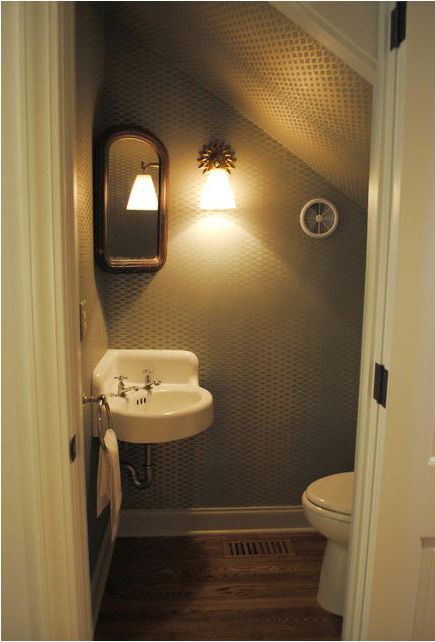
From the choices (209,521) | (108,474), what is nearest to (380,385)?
(108,474)

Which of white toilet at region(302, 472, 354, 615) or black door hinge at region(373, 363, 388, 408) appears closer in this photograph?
black door hinge at region(373, 363, 388, 408)

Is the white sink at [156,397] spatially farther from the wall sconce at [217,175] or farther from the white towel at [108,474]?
the wall sconce at [217,175]

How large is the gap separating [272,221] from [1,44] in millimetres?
1726

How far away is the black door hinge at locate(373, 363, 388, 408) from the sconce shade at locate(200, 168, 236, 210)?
1.40m

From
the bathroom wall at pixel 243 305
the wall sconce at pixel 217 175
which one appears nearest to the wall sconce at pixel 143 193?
Answer: the bathroom wall at pixel 243 305

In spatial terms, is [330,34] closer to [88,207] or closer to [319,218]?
[88,207]

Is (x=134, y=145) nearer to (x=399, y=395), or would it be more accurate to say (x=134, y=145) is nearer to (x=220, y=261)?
(x=220, y=261)

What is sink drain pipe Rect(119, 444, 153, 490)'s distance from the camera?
2547 millimetres

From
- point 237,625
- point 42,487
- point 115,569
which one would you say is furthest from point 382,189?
point 115,569

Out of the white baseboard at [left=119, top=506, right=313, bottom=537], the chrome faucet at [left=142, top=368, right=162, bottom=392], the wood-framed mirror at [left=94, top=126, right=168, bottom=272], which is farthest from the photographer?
the white baseboard at [left=119, top=506, right=313, bottom=537]

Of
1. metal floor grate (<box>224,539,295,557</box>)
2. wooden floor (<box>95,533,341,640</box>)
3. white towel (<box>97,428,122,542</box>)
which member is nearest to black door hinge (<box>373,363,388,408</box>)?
white towel (<box>97,428,122,542</box>)

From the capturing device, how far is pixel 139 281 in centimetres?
260

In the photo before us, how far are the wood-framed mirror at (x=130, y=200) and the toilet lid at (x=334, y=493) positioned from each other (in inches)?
49.6

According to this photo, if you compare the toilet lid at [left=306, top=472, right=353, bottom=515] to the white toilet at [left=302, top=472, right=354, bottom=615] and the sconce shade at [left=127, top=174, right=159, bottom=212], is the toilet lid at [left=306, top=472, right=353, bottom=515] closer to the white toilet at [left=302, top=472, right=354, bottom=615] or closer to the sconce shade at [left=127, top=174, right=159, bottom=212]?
the white toilet at [left=302, top=472, right=354, bottom=615]
